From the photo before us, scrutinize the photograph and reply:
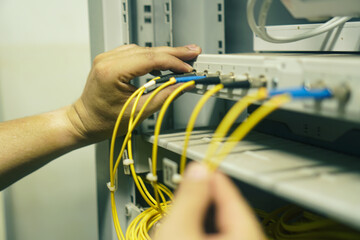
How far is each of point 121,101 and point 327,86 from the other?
1.54 feet

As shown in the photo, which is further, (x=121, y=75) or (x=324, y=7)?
(x=121, y=75)

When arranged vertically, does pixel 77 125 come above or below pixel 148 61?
below

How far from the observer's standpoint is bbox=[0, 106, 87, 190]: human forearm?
34.8 inches

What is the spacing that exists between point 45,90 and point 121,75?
70 cm

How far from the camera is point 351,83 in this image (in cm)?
45

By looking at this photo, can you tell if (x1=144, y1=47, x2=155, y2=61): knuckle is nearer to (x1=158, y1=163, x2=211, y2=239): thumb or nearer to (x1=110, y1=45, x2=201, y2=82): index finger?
(x1=110, y1=45, x2=201, y2=82): index finger

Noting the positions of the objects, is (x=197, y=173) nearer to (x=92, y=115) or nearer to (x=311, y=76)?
(x=311, y=76)

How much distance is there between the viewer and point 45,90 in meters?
1.39

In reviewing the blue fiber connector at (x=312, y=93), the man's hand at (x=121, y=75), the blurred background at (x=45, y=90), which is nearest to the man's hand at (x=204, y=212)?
the blue fiber connector at (x=312, y=93)

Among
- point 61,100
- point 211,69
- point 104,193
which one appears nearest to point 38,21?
point 61,100

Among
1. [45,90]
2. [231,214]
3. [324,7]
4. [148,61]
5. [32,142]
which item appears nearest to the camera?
[231,214]

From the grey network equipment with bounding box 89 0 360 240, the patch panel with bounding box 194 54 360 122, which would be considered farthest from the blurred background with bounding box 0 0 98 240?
the patch panel with bounding box 194 54 360 122

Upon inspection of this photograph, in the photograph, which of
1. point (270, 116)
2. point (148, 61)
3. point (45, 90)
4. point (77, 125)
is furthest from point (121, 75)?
point (45, 90)

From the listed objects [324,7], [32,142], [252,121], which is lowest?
[32,142]
